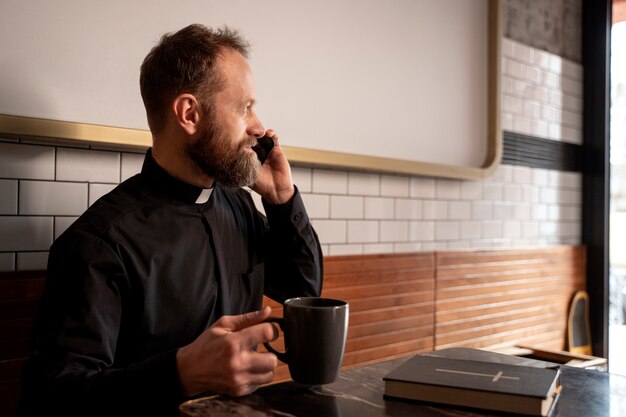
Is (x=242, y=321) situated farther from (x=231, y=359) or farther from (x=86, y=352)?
(x=86, y=352)

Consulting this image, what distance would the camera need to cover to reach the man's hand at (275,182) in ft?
5.39

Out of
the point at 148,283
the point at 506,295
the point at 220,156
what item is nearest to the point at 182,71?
the point at 220,156

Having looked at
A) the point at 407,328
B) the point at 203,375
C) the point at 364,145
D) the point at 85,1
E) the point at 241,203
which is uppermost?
the point at 85,1

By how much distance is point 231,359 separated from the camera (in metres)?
0.94

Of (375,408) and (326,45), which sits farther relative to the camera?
(326,45)

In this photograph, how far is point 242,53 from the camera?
5.11 ft

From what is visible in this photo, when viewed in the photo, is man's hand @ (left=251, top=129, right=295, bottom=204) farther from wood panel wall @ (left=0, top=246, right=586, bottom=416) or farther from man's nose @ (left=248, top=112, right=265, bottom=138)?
wood panel wall @ (left=0, top=246, right=586, bottom=416)

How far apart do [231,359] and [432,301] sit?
1.83 m

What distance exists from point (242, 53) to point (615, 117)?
261cm

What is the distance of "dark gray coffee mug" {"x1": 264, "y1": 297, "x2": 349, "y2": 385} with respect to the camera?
0.97m

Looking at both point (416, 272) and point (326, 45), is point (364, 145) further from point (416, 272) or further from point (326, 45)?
point (416, 272)

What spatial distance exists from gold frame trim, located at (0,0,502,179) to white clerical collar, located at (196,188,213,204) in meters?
0.27

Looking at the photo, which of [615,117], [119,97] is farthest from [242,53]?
[615,117]

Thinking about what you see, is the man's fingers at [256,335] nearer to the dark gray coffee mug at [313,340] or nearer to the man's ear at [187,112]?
the dark gray coffee mug at [313,340]
